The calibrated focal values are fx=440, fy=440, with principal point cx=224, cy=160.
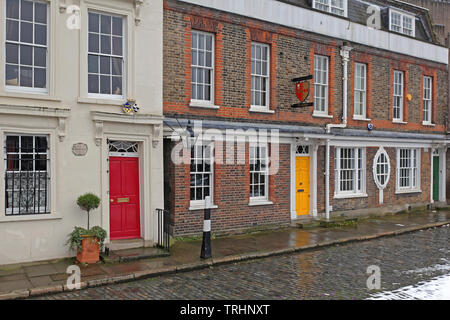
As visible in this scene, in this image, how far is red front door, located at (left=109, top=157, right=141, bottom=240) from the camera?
1118cm

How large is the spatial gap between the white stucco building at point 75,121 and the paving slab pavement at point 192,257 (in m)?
0.91

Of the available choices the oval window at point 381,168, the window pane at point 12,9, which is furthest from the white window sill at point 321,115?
the window pane at point 12,9

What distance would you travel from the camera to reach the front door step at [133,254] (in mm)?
9953

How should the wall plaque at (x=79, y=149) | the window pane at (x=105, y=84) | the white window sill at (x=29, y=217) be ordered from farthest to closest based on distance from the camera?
1. the window pane at (x=105, y=84)
2. the wall plaque at (x=79, y=149)
3. the white window sill at (x=29, y=217)

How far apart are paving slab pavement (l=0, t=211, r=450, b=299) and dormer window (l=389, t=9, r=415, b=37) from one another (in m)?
8.50

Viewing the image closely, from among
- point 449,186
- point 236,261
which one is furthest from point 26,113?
point 449,186

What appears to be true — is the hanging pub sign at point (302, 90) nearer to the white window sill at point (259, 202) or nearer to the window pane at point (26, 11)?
the white window sill at point (259, 202)

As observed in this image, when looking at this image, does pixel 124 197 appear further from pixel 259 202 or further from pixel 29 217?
pixel 259 202

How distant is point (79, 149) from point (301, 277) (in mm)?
5829

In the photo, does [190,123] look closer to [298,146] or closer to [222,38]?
[222,38]

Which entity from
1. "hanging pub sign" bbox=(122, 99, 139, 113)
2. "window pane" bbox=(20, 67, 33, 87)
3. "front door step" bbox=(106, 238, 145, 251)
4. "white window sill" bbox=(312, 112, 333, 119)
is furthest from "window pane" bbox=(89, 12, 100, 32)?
"white window sill" bbox=(312, 112, 333, 119)

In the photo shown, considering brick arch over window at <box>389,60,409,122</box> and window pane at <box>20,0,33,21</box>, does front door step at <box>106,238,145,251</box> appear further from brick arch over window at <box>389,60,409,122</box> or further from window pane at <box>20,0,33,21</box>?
brick arch over window at <box>389,60,409,122</box>

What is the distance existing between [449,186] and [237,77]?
563 inches

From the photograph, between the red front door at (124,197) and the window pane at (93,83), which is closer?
the window pane at (93,83)
